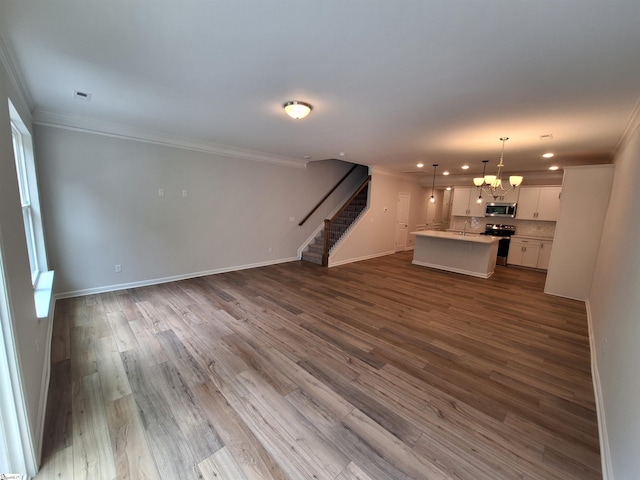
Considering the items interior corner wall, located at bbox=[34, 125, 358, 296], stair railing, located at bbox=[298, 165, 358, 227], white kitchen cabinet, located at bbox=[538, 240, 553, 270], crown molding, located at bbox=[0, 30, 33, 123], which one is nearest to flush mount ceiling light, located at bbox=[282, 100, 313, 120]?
crown molding, located at bbox=[0, 30, 33, 123]

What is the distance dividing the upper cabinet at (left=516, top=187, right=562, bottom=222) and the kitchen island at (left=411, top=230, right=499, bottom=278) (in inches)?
70.1

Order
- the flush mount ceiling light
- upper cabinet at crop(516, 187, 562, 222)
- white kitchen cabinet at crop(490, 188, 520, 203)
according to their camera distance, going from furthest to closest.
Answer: white kitchen cabinet at crop(490, 188, 520, 203), upper cabinet at crop(516, 187, 562, 222), the flush mount ceiling light

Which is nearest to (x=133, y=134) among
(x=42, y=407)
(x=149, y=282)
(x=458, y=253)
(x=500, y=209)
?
(x=149, y=282)

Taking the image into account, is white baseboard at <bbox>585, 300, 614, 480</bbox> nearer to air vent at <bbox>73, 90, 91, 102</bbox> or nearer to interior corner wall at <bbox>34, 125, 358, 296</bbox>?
air vent at <bbox>73, 90, 91, 102</bbox>

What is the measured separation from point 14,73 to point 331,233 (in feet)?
19.9

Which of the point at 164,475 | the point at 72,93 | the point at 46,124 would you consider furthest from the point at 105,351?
the point at 46,124

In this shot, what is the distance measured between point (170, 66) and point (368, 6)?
66.5 inches

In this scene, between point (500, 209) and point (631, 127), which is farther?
point (500, 209)

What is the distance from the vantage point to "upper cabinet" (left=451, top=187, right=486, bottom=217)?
779cm

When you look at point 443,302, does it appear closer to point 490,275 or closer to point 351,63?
point 490,275

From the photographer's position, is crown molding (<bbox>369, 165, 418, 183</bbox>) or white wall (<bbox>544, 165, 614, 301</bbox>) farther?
crown molding (<bbox>369, 165, 418, 183</bbox>)

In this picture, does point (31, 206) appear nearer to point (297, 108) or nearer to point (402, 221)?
point (297, 108)

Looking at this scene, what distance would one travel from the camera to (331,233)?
24.0 ft

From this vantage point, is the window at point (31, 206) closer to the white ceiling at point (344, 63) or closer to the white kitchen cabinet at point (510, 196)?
the white ceiling at point (344, 63)
